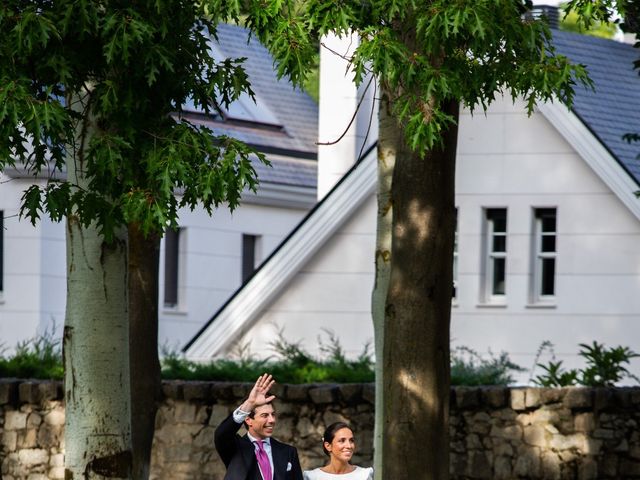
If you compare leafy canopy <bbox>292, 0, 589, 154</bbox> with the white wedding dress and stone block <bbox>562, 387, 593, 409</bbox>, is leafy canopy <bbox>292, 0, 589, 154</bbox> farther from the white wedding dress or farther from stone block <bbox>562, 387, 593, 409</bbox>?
stone block <bbox>562, 387, 593, 409</bbox>

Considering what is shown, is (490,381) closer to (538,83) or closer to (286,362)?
(286,362)

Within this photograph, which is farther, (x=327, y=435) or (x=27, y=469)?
(x=27, y=469)

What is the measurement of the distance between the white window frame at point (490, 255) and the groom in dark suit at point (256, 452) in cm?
1515

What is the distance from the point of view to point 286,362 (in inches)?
790

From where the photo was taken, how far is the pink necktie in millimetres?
11242

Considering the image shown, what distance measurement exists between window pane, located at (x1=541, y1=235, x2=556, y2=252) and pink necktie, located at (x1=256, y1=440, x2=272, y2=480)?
15.1 meters

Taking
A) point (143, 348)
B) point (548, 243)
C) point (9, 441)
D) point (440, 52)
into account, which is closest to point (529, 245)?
point (548, 243)

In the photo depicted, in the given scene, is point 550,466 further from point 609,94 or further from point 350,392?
point 609,94

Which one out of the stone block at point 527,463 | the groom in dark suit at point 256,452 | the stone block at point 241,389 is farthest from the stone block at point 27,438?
the groom in dark suit at point 256,452

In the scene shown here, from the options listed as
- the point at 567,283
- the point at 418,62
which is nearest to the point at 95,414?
the point at 418,62

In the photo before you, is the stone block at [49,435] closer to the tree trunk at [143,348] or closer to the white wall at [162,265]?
the tree trunk at [143,348]

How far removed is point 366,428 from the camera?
60.8ft

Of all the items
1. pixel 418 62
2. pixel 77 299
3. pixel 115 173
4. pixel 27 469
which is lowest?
pixel 27 469

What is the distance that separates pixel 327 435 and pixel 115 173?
1.99 metres
